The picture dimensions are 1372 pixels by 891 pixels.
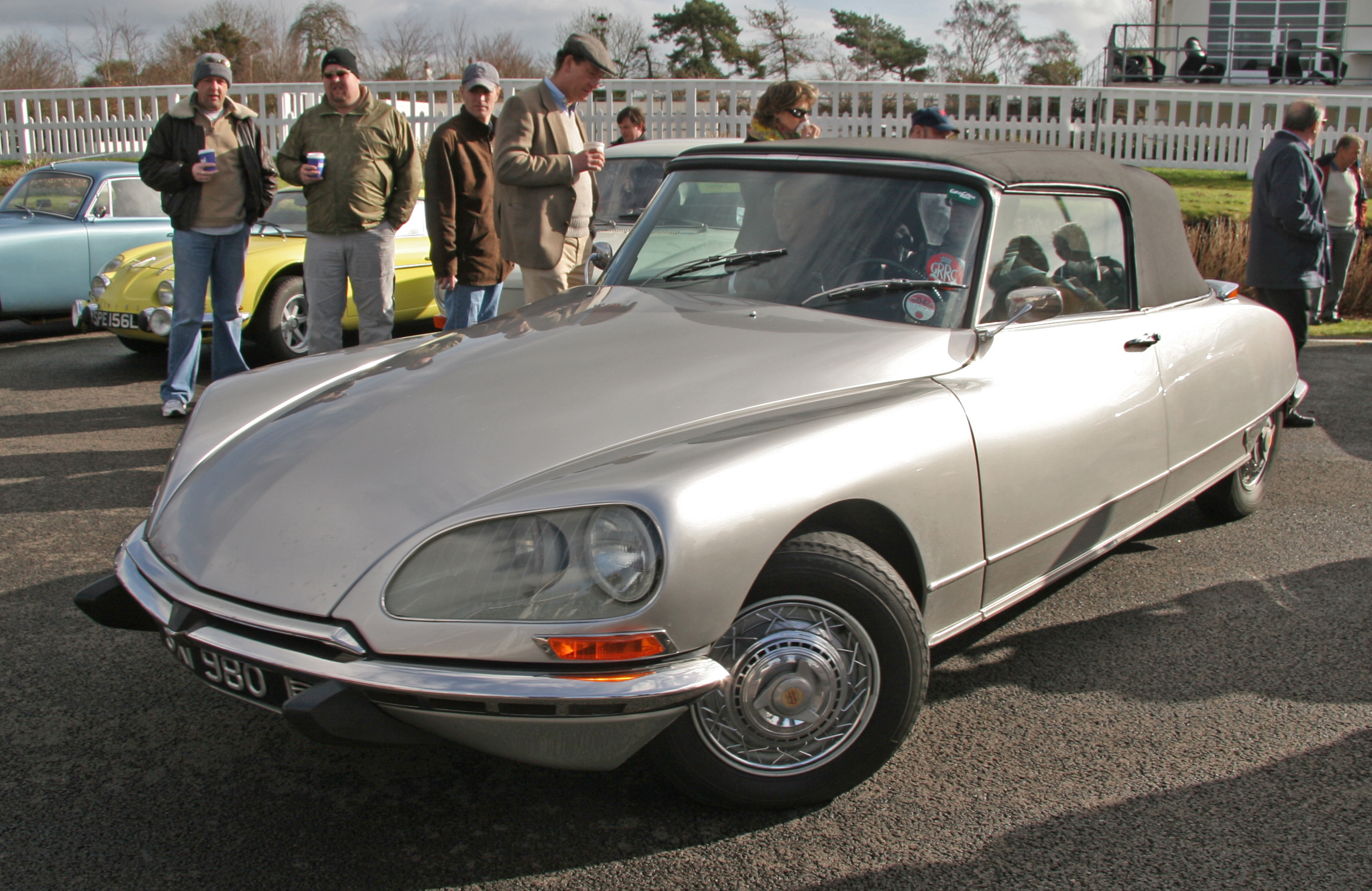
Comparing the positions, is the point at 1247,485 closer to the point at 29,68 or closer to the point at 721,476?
the point at 721,476

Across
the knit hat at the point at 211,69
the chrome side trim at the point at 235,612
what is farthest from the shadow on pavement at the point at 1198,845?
the knit hat at the point at 211,69

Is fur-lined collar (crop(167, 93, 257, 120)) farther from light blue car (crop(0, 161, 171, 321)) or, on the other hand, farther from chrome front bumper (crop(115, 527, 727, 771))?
chrome front bumper (crop(115, 527, 727, 771))

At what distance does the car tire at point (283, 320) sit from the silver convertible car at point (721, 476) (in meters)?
4.90

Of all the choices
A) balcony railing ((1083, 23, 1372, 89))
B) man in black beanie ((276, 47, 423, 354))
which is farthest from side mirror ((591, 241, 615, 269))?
balcony railing ((1083, 23, 1372, 89))

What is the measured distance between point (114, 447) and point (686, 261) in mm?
3776

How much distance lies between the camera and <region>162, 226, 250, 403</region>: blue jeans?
6234mm

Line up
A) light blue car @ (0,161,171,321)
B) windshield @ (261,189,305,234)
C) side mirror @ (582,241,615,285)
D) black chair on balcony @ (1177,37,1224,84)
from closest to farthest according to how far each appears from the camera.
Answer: side mirror @ (582,241,615,285) → windshield @ (261,189,305,234) → light blue car @ (0,161,171,321) → black chair on balcony @ (1177,37,1224,84)

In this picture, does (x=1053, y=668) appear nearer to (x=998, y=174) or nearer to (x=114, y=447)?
(x=998, y=174)

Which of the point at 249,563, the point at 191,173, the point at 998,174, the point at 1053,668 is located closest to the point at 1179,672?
the point at 1053,668

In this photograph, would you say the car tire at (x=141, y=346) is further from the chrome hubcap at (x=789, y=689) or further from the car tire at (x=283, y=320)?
the chrome hubcap at (x=789, y=689)

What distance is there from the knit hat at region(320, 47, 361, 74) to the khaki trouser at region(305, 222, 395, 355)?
87 centimetres

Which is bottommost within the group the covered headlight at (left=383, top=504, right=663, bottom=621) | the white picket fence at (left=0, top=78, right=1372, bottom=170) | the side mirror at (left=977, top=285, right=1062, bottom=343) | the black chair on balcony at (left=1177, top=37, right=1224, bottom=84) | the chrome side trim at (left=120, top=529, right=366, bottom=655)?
the chrome side trim at (left=120, top=529, right=366, bottom=655)

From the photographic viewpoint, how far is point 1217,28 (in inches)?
1115

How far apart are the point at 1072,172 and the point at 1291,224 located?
3448 mm
